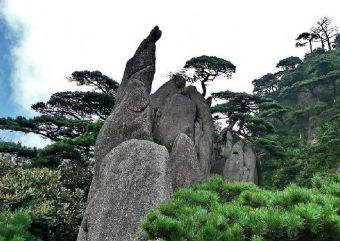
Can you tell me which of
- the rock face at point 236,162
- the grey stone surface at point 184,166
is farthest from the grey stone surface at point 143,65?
the rock face at point 236,162

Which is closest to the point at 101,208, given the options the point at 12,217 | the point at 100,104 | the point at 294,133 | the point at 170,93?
the point at 12,217

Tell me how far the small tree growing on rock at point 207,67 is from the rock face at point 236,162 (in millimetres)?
4959

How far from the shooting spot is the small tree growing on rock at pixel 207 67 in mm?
23391

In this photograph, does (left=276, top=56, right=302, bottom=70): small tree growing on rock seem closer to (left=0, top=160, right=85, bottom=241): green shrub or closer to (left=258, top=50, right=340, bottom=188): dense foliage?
(left=258, top=50, right=340, bottom=188): dense foliage

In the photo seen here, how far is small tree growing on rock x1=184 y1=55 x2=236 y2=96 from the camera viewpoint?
23391 millimetres

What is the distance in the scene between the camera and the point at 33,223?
1373cm

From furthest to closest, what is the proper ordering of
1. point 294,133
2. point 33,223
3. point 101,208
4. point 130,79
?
point 294,133
point 130,79
point 33,223
point 101,208

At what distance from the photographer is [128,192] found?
10.5 m

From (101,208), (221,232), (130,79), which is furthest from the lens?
(130,79)

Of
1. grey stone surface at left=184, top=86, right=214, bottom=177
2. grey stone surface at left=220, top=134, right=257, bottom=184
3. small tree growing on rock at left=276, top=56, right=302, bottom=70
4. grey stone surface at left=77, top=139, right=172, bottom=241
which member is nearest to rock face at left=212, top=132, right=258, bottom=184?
grey stone surface at left=220, top=134, right=257, bottom=184

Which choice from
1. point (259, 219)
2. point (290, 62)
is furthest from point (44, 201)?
point (290, 62)

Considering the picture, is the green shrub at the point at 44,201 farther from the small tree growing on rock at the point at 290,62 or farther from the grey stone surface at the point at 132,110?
the small tree growing on rock at the point at 290,62

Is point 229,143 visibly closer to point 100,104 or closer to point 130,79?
point 100,104

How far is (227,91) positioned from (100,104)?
9487 millimetres
